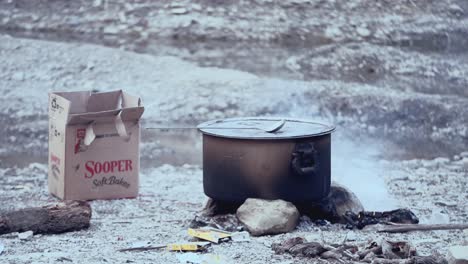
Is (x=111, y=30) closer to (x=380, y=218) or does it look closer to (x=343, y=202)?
(x=343, y=202)

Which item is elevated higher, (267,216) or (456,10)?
(456,10)

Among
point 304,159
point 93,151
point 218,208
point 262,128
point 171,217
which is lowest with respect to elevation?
point 171,217

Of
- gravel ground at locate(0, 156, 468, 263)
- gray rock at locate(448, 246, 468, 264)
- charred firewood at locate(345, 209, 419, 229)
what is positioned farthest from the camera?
charred firewood at locate(345, 209, 419, 229)

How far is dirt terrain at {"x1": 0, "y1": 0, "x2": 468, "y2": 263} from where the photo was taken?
283 inches

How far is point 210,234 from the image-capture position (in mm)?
5250

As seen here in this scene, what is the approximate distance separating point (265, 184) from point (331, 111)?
450 centimetres

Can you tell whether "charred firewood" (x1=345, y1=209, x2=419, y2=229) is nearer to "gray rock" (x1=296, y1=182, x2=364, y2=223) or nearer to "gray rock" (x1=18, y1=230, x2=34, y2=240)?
"gray rock" (x1=296, y1=182, x2=364, y2=223)

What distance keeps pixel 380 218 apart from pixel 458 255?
1.23m

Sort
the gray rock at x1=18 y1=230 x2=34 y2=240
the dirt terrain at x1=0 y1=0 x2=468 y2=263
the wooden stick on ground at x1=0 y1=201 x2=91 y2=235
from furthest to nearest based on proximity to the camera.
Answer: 1. the dirt terrain at x1=0 y1=0 x2=468 y2=263
2. the wooden stick on ground at x1=0 y1=201 x2=91 y2=235
3. the gray rock at x1=18 y1=230 x2=34 y2=240

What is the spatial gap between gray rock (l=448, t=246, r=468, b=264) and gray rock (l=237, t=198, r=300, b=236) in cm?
114

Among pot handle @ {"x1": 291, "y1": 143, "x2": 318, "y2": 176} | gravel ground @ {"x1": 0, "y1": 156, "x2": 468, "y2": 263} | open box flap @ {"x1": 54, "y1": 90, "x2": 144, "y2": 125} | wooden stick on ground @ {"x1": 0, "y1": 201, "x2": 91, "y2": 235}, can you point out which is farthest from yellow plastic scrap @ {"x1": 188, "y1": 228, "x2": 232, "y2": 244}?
open box flap @ {"x1": 54, "y1": 90, "x2": 144, "y2": 125}

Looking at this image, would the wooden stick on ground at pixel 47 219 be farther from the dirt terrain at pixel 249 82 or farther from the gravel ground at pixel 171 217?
the dirt terrain at pixel 249 82

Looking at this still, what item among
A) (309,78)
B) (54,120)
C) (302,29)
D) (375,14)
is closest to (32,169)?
(54,120)

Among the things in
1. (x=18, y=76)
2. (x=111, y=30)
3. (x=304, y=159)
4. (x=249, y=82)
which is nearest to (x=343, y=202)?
(x=304, y=159)
